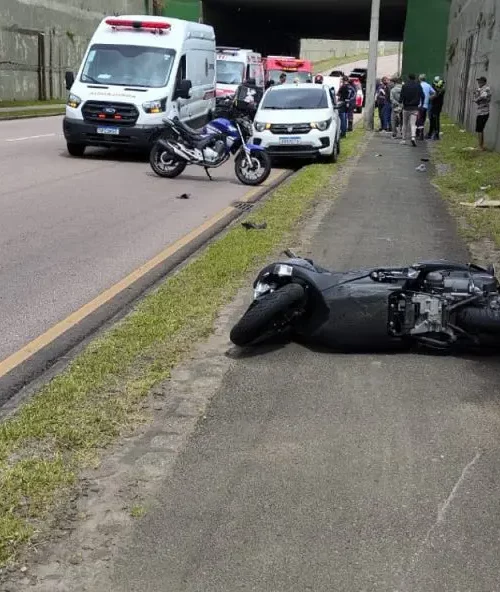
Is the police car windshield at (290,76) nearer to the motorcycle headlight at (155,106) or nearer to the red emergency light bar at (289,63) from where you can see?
the red emergency light bar at (289,63)

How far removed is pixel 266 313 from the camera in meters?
5.42

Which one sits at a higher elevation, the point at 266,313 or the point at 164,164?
the point at 266,313

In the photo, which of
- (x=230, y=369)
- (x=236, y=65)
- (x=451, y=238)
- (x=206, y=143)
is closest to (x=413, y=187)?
(x=206, y=143)

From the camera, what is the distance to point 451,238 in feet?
32.6

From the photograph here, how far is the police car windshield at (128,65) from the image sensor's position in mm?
18250

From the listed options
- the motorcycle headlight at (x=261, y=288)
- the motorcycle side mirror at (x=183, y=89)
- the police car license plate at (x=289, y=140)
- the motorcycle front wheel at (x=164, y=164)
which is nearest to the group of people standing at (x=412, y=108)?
the police car license plate at (x=289, y=140)

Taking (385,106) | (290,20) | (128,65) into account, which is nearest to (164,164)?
(128,65)

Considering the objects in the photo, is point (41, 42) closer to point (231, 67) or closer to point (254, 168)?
point (231, 67)

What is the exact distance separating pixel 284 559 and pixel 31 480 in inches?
46.6

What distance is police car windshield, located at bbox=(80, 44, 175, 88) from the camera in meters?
18.2

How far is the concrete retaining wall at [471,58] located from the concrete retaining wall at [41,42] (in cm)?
1958

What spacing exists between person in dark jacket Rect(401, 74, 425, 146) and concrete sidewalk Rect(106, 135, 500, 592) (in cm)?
1891

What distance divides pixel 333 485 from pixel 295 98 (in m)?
16.4

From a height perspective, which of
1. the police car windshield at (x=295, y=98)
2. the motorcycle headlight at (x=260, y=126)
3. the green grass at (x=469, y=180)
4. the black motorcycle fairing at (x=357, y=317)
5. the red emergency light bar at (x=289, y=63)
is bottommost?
the green grass at (x=469, y=180)
